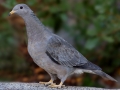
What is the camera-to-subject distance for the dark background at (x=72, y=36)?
350 inches

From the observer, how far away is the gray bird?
20.1 ft

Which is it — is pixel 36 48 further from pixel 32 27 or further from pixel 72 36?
pixel 72 36

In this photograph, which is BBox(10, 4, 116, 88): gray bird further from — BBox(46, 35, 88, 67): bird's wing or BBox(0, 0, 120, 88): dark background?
Answer: BBox(0, 0, 120, 88): dark background

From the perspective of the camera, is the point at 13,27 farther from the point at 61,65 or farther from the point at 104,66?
the point at 61,65

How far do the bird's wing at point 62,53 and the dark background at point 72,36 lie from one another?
7.21 ft

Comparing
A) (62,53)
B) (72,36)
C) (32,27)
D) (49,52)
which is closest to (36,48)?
(49,52)

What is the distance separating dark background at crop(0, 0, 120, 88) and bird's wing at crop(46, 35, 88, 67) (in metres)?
2.20

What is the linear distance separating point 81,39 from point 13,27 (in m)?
1.48

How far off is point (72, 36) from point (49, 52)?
12.2 feet

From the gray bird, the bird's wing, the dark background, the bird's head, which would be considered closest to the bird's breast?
the gray bird

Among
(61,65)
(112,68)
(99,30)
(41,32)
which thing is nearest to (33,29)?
(41,32)

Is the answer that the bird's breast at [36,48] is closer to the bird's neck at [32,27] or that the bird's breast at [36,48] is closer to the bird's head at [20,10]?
the bird's neck at [32,27]

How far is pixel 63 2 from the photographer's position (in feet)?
30.3

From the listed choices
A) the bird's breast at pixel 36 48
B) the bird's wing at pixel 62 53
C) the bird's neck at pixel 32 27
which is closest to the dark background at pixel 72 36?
the bird's wing at pixel 62 53
